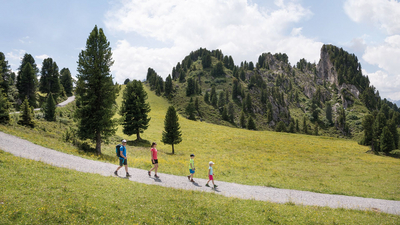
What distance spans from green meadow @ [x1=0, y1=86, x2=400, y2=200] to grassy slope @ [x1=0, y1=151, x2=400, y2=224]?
765 centimetres

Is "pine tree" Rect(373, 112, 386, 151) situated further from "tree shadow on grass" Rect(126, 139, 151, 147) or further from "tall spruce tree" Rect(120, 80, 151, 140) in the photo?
"tall spruce tree" Rect(120, 80, 151, 140)

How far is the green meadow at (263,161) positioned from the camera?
70.5ft

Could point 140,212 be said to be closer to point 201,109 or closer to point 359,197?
point 359,197

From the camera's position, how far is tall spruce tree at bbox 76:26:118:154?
24.2 meters

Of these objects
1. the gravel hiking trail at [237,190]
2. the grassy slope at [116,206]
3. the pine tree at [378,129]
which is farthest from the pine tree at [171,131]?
the pine tree at [378,129]

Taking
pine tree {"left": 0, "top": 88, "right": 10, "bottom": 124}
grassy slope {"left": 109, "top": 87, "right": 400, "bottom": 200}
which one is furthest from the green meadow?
pine tree {"left": 0, "top": 88, "right": 10, "bottom": 124}

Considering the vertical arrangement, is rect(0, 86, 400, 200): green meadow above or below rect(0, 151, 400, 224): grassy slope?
below

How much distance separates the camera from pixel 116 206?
9383 millimetres

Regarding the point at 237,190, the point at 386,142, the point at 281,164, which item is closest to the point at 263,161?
the point at 281,164

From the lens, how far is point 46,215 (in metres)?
7.40

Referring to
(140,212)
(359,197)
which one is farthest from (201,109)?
(140,212)

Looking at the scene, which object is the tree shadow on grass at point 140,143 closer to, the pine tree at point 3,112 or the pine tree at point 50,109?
the pine tree at point 3,112

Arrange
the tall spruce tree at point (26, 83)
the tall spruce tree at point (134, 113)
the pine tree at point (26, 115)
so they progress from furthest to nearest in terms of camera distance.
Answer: the tall spruce tree at point (26, 83) → the tall spruce tree at point (134, 113) → the pine tree at point (26, 115)

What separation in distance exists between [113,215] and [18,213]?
11.2ft
